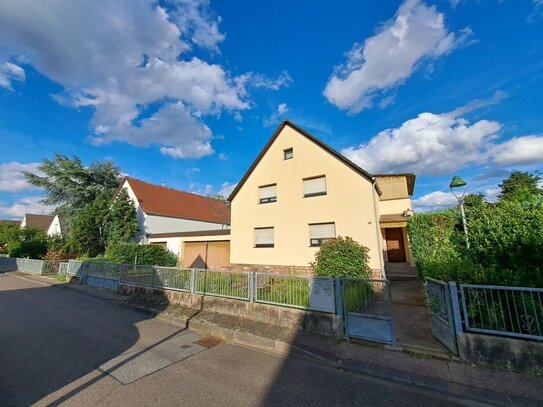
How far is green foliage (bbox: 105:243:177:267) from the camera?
15945 millimetres

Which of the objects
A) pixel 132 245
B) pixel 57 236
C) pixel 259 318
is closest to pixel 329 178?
pixel 259 318

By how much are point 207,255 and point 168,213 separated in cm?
779

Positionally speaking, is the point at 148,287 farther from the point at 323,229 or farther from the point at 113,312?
the point at 323,229

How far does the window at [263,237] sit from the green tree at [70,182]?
19617mm

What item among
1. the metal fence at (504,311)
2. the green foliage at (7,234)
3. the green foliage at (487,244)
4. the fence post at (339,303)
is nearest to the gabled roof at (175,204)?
the green foliage at (7,234)

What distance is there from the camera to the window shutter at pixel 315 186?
12.7m

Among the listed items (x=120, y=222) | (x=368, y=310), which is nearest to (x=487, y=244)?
(x=368, y=310)

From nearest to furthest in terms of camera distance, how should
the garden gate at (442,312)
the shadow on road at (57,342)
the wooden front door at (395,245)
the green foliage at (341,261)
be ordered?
the shadow on road at (57,342) → the garden gate at (442,312) → the green foliage at (341,261) → the wooden front door at (395,245)

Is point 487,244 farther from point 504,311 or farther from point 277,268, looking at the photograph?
point 277,268

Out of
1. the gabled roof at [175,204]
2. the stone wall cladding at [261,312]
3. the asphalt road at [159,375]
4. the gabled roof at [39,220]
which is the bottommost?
the asphalt road at [159,375]

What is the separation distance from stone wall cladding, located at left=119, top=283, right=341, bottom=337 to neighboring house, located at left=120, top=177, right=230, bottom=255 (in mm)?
9537

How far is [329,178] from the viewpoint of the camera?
12391 millimetres

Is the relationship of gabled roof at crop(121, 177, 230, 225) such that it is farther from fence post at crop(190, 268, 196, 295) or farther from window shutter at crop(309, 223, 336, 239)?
window shutter at crop(309, 223, 336, 239)

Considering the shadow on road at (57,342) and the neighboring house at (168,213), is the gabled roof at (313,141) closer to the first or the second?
the neighboring house at (168,213)
